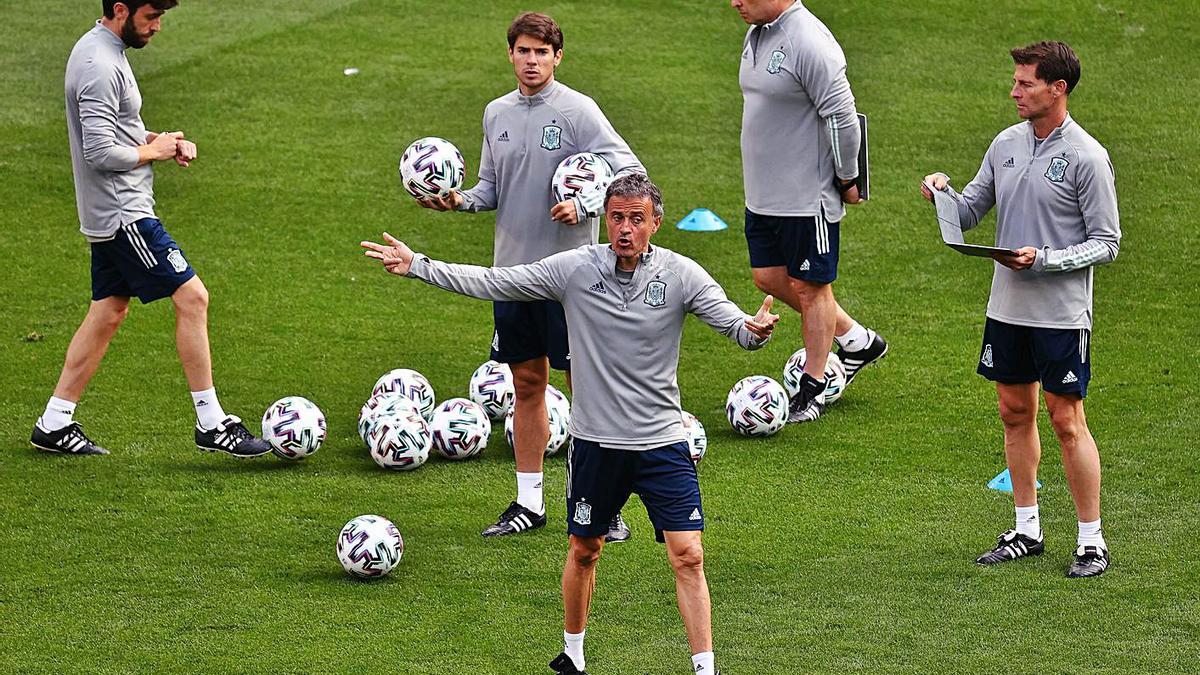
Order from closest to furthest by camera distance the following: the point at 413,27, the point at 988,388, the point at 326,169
A: the point at 988,388, the point at 326,169, the point at 413,27

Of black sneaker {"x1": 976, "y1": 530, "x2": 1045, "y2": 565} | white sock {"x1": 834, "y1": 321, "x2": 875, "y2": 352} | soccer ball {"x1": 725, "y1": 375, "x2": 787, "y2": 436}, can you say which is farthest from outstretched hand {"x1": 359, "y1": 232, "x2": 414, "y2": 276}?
white sock {"x1": 834, "y1": 321, "x2": 875, "y2": 352}

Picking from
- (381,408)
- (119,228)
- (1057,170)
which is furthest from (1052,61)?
(119,228)

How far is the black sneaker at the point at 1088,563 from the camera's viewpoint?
290 inches

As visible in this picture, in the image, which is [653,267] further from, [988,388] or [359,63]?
[359,63]

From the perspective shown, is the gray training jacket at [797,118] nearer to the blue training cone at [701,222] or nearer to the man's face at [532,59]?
the man's face at [532,59]

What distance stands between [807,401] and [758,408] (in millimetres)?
522

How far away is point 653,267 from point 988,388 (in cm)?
428

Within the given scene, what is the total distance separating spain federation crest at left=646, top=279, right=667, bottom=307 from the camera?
20.6 feet

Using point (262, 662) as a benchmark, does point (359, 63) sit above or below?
above

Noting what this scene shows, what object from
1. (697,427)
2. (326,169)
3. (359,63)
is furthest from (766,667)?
(359,63)

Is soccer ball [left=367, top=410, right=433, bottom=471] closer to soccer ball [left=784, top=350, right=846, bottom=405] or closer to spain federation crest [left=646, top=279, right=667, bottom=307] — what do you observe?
soccer ball [left=784, top=350, right=846, bottom=405]

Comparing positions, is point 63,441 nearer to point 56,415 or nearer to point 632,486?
point 56,415

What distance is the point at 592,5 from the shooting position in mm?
17562

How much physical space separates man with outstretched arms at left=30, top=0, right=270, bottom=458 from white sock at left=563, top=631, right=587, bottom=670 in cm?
297
